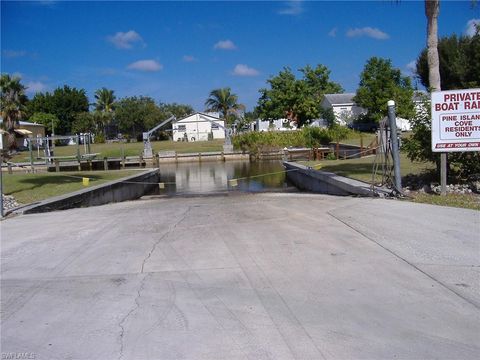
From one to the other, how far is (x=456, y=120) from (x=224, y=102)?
88.4 metres

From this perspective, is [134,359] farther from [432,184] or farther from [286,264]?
[432,184]

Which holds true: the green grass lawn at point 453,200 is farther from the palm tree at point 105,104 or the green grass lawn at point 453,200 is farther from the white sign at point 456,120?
Result: the palm tree at point 105,104

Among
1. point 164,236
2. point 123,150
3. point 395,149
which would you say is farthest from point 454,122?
point 123,150

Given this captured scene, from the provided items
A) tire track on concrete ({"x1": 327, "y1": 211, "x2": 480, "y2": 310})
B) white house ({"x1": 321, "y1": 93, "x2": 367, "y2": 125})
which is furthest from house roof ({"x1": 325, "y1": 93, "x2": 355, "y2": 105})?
tire track on concrete ({"x1": 327, "y1": 211, "x2": 480, "y2": 310})

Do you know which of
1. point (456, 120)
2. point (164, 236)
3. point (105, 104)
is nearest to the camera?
point (164, 236)

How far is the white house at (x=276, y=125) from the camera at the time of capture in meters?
67.1

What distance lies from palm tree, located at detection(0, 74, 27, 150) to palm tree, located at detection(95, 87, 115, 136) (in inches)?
1420

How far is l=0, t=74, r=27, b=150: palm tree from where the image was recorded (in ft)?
177

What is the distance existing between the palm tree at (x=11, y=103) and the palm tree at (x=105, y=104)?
36.1 m

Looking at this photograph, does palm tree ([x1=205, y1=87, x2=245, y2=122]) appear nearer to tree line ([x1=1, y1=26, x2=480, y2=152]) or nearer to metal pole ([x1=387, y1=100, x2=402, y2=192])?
tree line ([x1=1, y1=26, x2=480, y2=152])

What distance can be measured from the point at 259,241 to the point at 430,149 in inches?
266

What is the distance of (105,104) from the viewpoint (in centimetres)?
9725

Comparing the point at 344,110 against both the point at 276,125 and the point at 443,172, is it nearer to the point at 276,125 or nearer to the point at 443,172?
the point at 276,125

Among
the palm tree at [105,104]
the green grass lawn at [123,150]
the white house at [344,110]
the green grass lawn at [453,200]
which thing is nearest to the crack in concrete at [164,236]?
the green grass lawn at [453,200]
